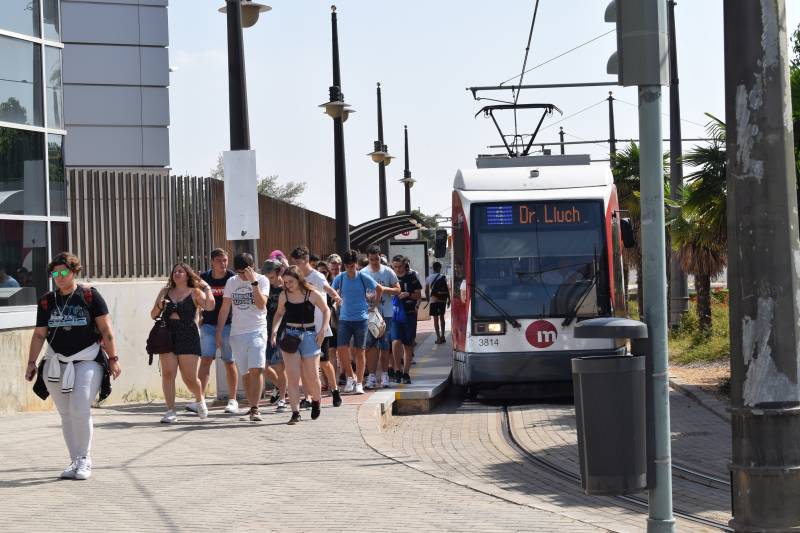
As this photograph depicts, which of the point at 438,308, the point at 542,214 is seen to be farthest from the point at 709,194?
the point at 438,308

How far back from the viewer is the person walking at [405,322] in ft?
58.7

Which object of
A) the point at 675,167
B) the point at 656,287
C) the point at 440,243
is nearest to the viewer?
the point at 656,287

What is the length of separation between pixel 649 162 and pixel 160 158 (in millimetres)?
15036

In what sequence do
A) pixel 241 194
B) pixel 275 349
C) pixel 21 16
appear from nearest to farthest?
pixel 275 349
pixel 21 16
pixel 241 194

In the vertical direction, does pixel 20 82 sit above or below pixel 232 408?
above

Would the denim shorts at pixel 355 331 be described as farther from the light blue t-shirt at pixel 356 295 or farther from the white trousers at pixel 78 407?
the white trousers at pixel 78 407

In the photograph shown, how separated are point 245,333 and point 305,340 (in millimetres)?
699

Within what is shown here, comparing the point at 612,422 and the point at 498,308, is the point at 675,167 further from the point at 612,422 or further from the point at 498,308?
the point at 612,422

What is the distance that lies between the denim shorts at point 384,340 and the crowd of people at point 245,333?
19mm

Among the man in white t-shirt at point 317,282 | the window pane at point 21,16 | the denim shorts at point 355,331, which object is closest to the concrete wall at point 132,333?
the denim shorts at point 355,331

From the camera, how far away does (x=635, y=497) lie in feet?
31.0

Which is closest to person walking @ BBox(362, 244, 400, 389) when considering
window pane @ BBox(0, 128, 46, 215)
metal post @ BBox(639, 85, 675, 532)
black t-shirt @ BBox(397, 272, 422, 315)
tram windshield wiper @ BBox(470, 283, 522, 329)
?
tram windshield wiper @ BBox(470, 283, 522, 329)

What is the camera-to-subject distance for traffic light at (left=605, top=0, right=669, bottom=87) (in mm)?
5922

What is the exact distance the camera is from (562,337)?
52.1 ft
